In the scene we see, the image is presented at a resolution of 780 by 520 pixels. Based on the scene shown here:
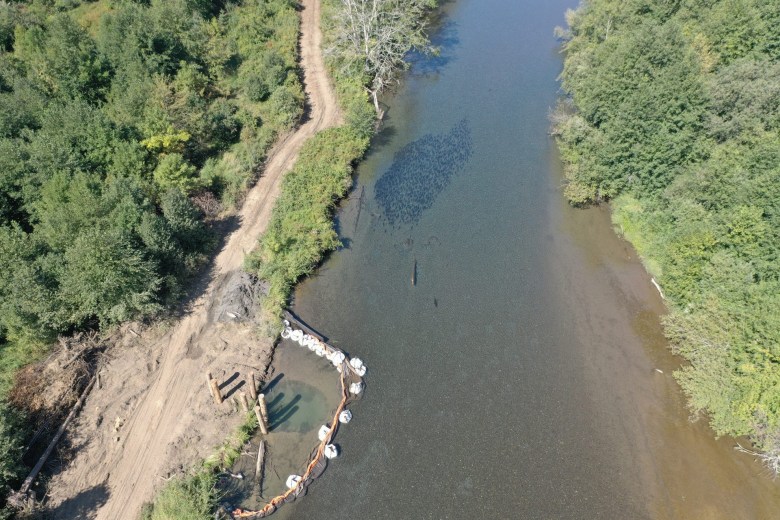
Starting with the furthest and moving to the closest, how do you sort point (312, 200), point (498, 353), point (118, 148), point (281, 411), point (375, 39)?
point (375, 39) → point (312, 200) → point (118, 148) → point (498, 353) → point (281, 411)

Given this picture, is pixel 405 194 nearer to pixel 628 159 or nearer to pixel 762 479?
pixel 628 159

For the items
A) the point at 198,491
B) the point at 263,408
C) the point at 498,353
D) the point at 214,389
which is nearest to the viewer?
the point at 198,491

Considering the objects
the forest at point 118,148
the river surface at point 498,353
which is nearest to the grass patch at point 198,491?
the river surface at point 498,353

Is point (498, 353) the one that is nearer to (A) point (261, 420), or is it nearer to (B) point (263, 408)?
(B) point (263, 408)

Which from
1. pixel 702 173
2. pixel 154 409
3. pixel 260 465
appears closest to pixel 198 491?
pixel 260 465

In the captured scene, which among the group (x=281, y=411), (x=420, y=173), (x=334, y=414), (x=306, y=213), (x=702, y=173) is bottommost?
(x=702, y=173)

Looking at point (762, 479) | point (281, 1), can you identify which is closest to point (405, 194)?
point (762, 479)

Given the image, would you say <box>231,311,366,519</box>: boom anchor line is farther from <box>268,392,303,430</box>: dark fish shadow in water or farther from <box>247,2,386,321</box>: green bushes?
<box>268,392,303,430</box>: dark fish shadow in water
